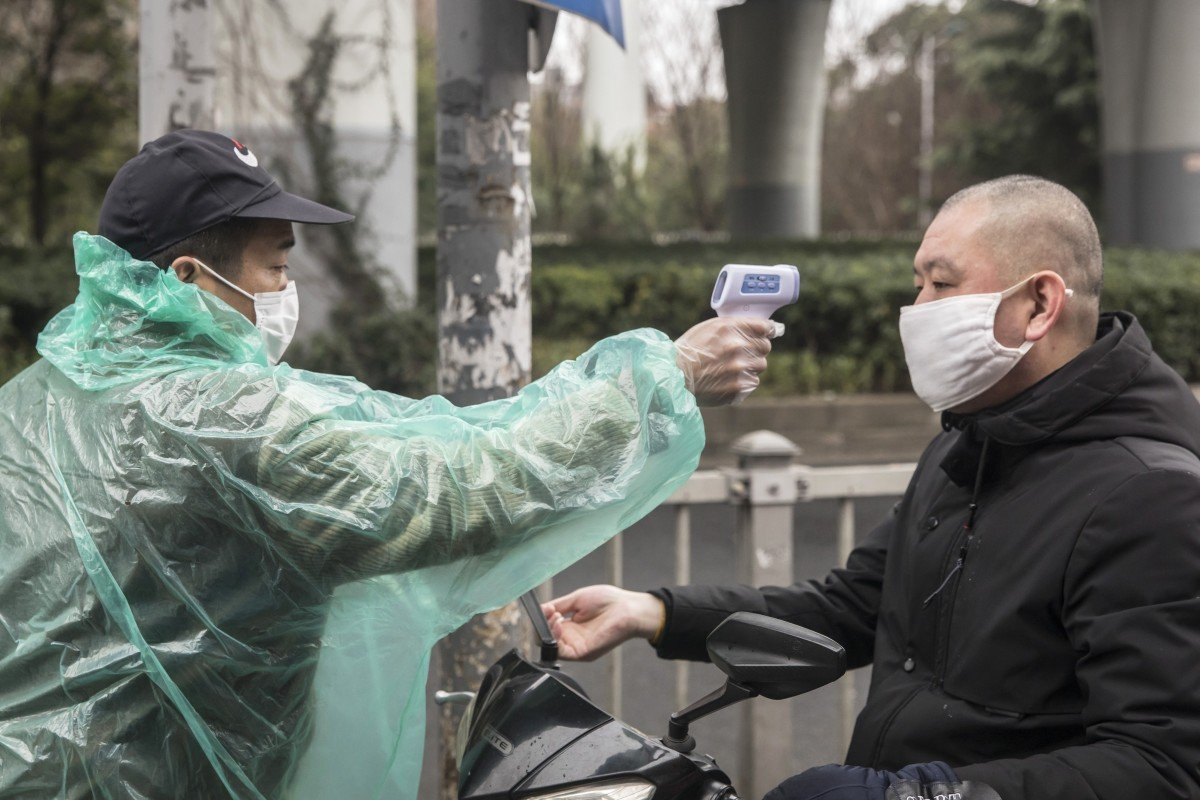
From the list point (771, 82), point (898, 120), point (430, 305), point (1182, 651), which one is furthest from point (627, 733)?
point (898, 120)

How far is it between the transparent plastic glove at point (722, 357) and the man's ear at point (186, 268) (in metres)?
0.79

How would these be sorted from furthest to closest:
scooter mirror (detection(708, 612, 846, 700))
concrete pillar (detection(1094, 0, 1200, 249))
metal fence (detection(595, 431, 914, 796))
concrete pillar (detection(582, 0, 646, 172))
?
concrete pillar (detection(582, 0, 646, 172)), concrete pillar (detection(1094, 0, 1200, 249)), metal fence (detection(595, 431, 914, 796)), scooter mirror (detection(708, 612, 846, 700))

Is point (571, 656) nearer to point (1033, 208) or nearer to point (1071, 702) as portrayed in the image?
point (1071, 702)

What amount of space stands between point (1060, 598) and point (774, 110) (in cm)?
1715

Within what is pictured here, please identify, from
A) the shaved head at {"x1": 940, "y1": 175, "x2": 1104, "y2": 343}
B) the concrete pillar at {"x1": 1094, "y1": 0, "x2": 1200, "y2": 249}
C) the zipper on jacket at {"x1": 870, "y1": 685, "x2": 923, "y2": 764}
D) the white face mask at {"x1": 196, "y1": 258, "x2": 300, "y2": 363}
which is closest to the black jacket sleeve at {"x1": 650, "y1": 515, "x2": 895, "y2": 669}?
the zipper on jacket at {"x1": 870, "y1": 685, "x2": 923, "y2": 764}

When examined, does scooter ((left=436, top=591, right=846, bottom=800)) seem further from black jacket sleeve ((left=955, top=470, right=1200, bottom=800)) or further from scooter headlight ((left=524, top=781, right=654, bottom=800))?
black jacket sleeve ((left=955, top=470, right=1200, bottom=800))

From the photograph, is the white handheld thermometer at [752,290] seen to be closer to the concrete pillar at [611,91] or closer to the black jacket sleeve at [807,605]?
the black jacket sleeve at [807,605]

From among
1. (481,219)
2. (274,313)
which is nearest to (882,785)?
(274,313)

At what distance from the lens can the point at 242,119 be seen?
977cm

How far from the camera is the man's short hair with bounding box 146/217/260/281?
2057 mm

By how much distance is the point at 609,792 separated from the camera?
1786 mm

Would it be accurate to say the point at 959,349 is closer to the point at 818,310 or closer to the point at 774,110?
the point at 818,310

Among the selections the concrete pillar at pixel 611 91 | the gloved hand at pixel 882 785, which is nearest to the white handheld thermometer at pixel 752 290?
the gloved hand at pixel 882 785

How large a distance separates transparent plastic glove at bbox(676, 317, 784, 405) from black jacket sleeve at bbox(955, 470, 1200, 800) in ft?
1.90
